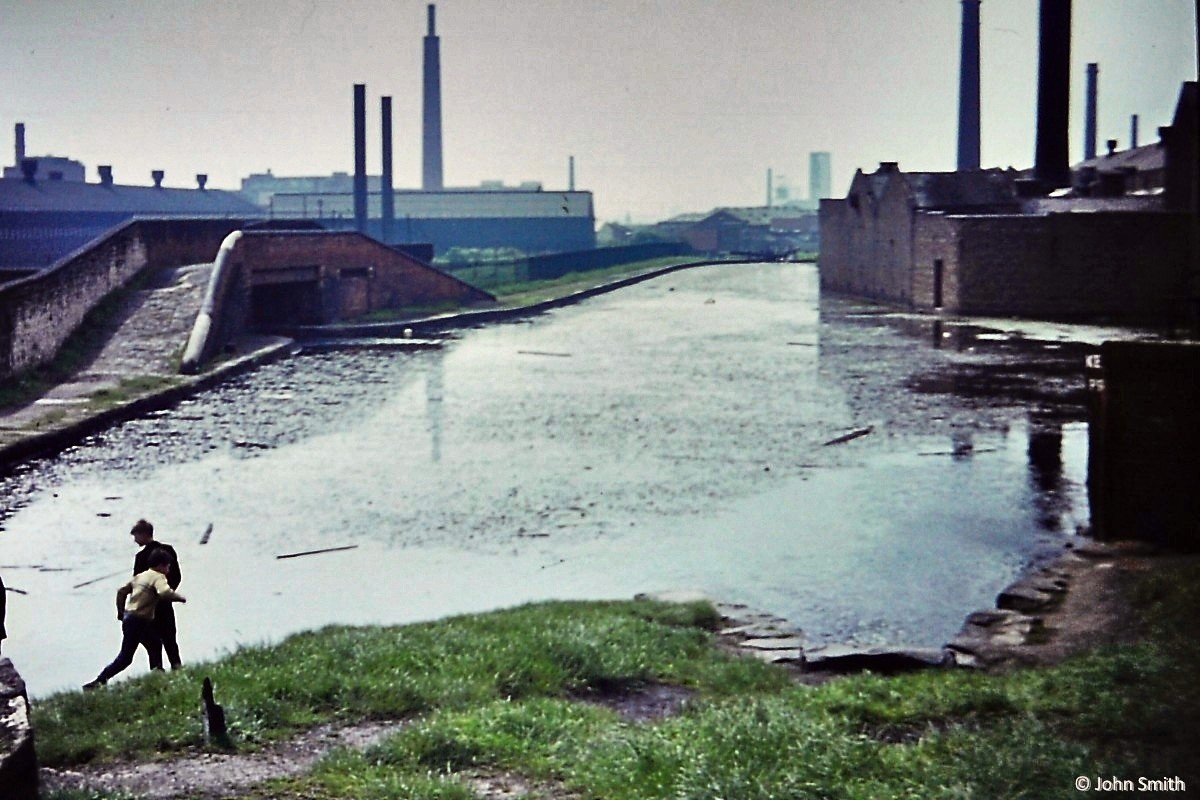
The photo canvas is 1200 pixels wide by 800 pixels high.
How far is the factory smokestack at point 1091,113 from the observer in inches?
3004

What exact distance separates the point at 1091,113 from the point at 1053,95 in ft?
140

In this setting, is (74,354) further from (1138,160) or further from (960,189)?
(1138,160)

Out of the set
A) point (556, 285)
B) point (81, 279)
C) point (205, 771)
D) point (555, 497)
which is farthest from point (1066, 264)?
point (205, 771)

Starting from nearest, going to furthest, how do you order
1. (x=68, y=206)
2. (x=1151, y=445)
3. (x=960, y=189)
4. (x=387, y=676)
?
(x=387, y=676) → (x=1151, y=445) → (x=960, y=189) → (x=68, y=206)

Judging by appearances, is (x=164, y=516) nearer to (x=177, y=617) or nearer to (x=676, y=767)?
(x=177, y=617)

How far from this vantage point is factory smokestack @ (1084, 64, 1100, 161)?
76312 mm

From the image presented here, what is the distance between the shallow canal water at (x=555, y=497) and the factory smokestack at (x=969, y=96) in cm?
4580

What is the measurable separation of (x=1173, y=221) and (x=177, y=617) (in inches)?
1121

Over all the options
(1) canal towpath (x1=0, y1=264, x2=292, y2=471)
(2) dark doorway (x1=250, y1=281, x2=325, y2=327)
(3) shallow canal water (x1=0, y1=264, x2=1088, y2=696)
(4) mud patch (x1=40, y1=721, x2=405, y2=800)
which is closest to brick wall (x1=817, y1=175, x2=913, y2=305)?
(3) shallow canal water (x1=0, y1=264, x2=1088, y2=696)

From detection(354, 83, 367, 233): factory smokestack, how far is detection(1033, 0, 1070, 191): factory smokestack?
1036 inches

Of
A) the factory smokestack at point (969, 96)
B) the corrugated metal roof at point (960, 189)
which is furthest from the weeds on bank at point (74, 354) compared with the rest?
the factory smokestack at point (969, 96)

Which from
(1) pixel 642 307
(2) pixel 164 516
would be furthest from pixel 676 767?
(1) pixel 642 307

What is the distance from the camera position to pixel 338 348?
1174 inches

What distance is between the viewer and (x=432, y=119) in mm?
88750
